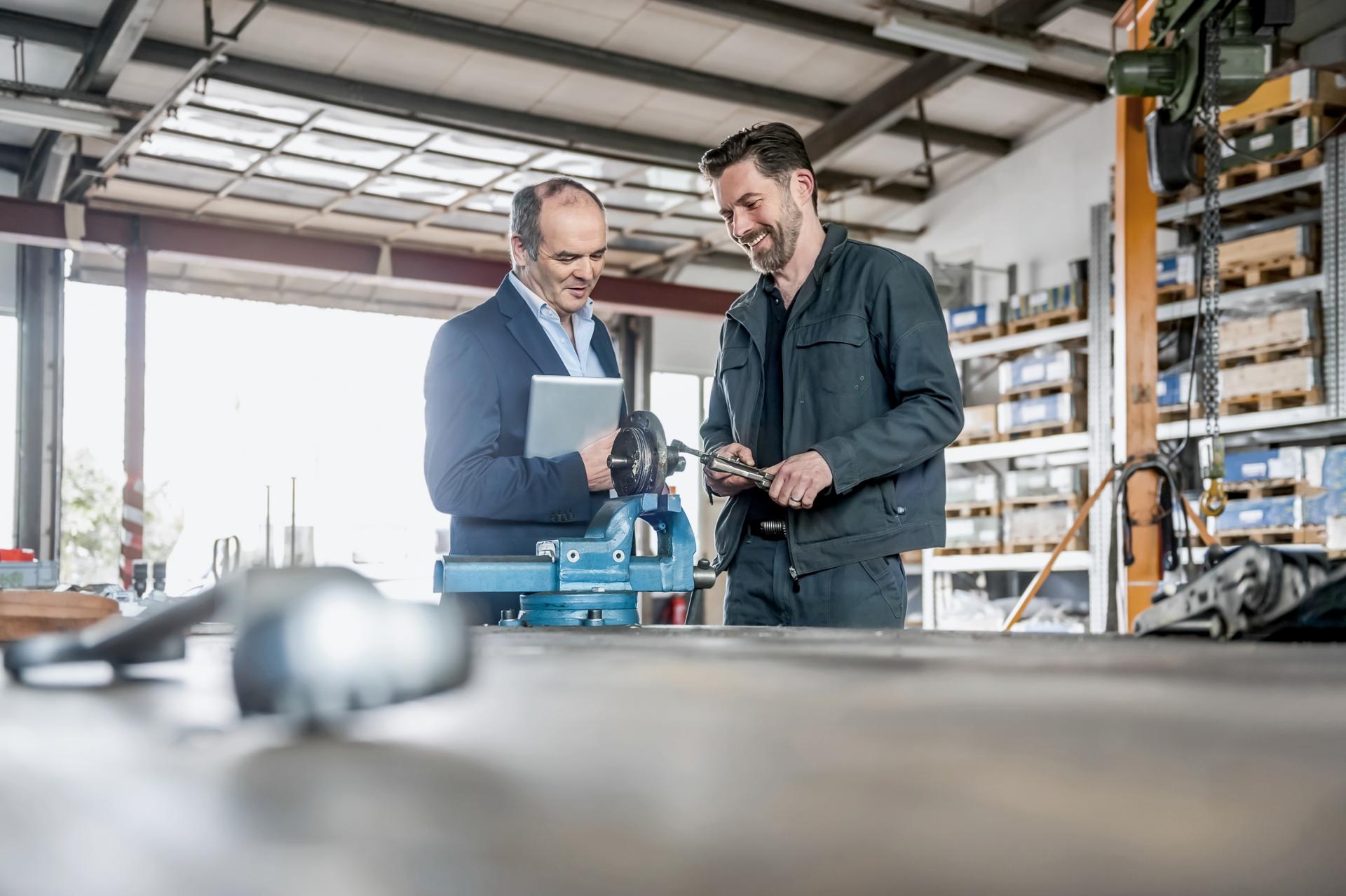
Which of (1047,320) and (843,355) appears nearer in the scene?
(843,355)

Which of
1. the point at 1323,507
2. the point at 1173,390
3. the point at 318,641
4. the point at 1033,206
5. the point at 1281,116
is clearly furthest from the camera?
the point at 1033,206

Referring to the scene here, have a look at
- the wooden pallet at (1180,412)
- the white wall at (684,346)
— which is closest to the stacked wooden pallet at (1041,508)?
the wooden pallet at (1180,412)

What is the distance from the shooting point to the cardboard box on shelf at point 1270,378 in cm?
665

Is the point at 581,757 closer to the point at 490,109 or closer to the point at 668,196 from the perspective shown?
the point at 490,109

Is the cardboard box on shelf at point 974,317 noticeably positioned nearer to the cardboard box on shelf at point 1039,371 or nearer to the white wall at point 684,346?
the cardboard box on shelf at point 1039,371

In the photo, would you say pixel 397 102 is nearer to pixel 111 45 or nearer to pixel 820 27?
pixel 111 45

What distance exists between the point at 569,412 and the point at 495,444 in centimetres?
15

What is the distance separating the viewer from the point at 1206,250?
19.7ft

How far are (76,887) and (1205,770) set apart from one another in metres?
0.35

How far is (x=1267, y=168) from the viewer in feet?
23.3

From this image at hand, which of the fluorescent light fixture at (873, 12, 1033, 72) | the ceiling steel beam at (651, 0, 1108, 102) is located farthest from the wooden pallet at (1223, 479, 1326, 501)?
the ceiling steel beam at (651, 0, 1108, 102)

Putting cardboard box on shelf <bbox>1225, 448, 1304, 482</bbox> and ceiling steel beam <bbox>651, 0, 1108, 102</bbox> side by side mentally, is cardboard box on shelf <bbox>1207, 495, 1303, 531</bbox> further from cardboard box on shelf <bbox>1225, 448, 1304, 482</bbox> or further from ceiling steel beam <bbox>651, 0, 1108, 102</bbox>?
ceiling steel beam <bbox>651, 0, 1108, 102</bbox>

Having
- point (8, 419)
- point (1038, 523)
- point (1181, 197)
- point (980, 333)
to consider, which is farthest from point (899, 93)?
point (8, 419)

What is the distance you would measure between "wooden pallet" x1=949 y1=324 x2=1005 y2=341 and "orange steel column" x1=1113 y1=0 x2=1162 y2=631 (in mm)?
3125
